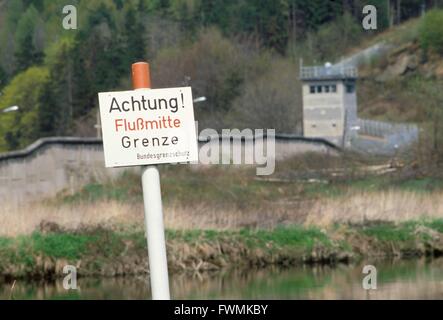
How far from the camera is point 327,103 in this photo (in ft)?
186

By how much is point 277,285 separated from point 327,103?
3994cm

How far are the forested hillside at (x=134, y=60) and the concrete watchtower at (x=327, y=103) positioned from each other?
809 millimetres

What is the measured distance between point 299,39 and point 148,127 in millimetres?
64957

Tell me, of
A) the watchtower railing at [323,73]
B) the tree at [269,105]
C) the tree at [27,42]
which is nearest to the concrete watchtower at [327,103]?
the watchtower railing at [323,73]

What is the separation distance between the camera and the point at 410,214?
2241cm

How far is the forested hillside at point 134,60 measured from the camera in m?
54.8

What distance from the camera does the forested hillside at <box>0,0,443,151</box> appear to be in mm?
54844

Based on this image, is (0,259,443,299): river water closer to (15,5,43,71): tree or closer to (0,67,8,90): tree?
(0,67,8,90): tree

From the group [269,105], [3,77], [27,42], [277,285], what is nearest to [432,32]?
[269,105]

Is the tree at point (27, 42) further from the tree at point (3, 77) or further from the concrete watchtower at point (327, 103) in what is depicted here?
the concrete watchtower at point (327, 103)

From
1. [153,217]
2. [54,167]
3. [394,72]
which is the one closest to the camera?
[153,217]

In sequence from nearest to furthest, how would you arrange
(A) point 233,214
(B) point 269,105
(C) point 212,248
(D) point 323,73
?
(C) point 212,248
(A) point 233,214
(B) point 269,105
(D) point 323,73

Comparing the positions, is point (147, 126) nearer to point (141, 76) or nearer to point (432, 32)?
point (141, 76)
